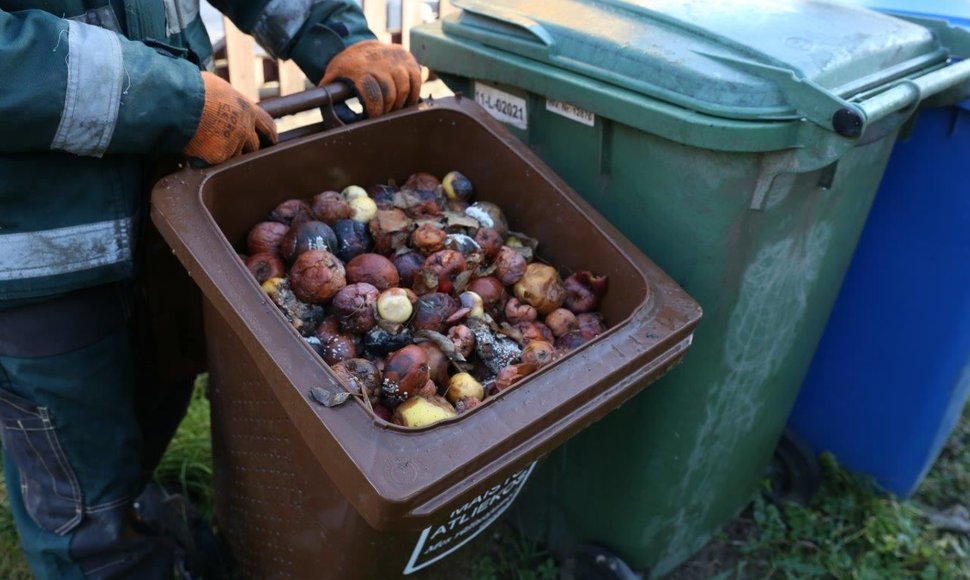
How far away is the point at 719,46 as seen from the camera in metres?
1.53

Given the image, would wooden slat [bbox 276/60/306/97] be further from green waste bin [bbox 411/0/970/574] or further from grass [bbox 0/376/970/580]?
green waste bin [bbox 411/0/970/574]

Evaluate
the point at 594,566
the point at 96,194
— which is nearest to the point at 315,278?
the point at 96,194

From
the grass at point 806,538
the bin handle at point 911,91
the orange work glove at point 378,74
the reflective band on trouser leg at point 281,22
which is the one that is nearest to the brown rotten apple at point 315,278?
the orange work glove at point 378,74

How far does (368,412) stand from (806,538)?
5.95 ft

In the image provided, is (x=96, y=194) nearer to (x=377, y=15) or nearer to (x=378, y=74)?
(x=378, y=74)

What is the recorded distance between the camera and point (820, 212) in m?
1.75

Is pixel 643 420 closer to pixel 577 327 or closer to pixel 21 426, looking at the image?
pixel 577 327

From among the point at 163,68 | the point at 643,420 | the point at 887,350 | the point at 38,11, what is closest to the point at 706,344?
the point at 643,420

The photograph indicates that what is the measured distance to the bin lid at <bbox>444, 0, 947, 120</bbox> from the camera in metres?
1.43

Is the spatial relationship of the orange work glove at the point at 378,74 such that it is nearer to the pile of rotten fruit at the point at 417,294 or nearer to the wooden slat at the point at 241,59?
the pile of rotten fruit at the point at 417,294

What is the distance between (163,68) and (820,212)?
1359mm

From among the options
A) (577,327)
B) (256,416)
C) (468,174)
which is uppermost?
(468,174)

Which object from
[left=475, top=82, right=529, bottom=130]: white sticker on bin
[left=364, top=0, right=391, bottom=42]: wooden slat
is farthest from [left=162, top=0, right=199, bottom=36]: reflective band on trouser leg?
[left=364, top=0, right=391, bottom=42]: wooden slat

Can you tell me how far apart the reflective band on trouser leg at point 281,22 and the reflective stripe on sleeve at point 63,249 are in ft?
2.03
